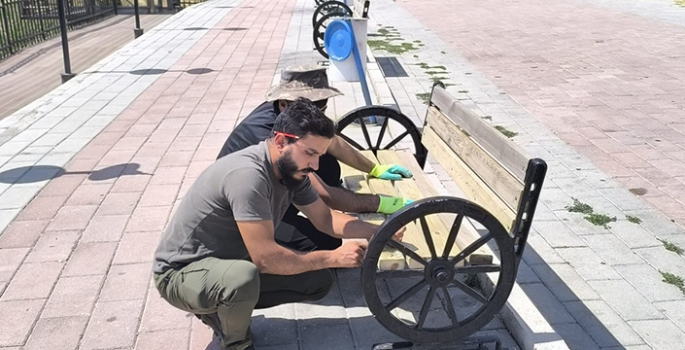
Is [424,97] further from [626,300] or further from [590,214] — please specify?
[626,300]

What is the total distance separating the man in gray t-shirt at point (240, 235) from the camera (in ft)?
8.22

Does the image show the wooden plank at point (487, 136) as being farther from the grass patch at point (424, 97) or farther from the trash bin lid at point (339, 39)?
the grass patch at point (424, 97)

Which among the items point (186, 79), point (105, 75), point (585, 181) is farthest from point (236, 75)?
point (585, 181)

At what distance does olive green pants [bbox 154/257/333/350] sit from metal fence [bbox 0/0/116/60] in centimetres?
1184

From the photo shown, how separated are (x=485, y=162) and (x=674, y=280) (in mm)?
1526

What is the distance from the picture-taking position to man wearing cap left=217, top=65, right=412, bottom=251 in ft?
10.7

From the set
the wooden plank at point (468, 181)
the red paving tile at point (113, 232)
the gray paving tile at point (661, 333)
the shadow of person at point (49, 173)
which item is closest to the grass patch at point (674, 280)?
the gray paving tile at point (661, 333)

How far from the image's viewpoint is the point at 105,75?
893 cm

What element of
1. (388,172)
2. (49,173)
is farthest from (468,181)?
(49,173)

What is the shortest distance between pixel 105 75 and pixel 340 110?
12.6 ft

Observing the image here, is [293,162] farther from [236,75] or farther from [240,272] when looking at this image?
[236,75]

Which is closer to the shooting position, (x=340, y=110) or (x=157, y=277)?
(x=157, y=277)

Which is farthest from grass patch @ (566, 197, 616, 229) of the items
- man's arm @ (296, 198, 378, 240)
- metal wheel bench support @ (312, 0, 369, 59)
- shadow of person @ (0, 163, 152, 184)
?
metal wheel bench support @ (312, 0, 369, 59)

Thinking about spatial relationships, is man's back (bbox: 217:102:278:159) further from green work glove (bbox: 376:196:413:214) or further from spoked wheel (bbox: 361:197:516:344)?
spoked wheel (bbox: 361:197:516:344)
